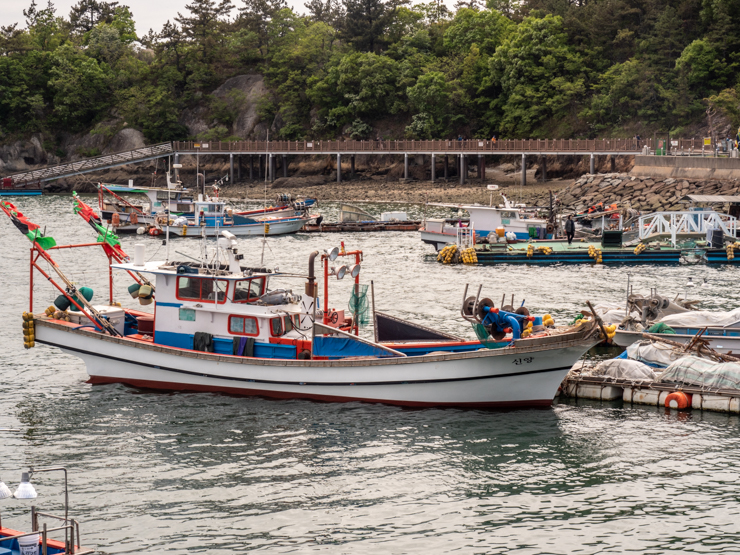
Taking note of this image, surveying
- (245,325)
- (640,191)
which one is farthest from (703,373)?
(640,191)

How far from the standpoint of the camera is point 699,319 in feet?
94.7

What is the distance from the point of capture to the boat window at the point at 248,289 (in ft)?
79.2

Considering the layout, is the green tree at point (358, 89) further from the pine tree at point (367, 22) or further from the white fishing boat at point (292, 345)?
the white fishing boat at point (292, 345)

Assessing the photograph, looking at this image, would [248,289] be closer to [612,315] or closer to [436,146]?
[612,315]

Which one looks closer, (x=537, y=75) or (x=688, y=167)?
(x=688, y=167)

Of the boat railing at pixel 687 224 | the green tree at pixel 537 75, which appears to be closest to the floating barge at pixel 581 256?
the boat railing at pixel 687 224

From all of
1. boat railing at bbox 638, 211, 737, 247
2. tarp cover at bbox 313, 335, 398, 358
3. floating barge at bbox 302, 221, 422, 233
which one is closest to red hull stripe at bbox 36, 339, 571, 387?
tarp cover at bbox 313, 335, 398, 358

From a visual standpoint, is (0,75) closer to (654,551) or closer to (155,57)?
(155,57)

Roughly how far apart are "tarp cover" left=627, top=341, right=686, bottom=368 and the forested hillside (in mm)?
65644

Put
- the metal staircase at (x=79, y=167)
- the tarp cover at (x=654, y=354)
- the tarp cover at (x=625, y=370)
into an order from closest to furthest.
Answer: the tarp cover at (x=625, y=370) < the tarp cover at (x=654, y=354) < the metal staircase at (x=79, y=167)

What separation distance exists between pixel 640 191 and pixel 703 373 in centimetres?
4793

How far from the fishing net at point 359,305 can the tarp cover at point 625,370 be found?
6.87 metres

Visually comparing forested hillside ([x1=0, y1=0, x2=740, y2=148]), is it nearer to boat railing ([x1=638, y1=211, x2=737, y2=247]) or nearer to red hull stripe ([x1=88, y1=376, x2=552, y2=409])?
boat railing ([x1=638, y1=211, x2=737, y2=247])

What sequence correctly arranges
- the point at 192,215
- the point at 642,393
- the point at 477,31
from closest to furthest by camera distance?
the point at 642,393
the point at 192,215
the point at 477,31
